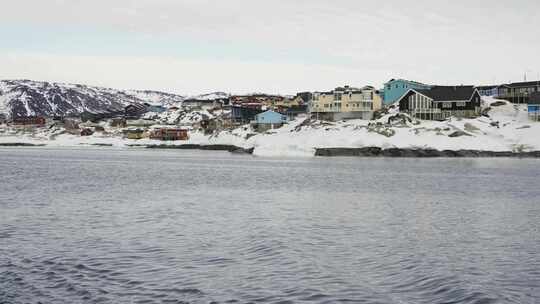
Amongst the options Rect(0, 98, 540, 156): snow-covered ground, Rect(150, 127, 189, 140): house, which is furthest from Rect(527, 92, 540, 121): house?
Rect(150, 127, 189, 140): house

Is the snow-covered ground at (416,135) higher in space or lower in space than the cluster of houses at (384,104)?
lower

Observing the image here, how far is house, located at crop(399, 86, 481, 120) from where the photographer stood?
5157 inches

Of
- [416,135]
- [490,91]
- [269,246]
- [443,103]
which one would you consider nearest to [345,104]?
[443,103]

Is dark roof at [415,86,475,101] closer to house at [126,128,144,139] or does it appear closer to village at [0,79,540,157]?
village at [0,79,540,157]

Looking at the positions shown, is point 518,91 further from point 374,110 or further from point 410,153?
point 410,153

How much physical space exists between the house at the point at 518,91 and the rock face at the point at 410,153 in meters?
45.7

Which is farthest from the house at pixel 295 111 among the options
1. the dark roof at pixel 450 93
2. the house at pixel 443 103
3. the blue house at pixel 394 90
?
the dark roof at pixel 450 93

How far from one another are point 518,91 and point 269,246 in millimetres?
141423

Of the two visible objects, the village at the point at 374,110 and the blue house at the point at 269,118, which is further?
the blue house at the point at 269,118

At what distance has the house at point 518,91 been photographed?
479ft

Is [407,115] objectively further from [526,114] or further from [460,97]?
[526,114]

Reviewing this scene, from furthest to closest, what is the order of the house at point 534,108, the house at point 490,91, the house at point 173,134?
1. the house at point 173,134
2. the house at point 490,91
3. the house at point 534,108

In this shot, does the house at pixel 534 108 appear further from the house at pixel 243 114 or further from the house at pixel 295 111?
the house at pixel 243 114

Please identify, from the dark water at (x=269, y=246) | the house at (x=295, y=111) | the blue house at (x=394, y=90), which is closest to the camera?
the dark water at (x=269, y=246)
